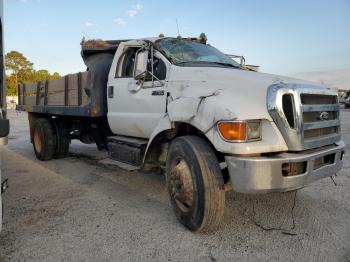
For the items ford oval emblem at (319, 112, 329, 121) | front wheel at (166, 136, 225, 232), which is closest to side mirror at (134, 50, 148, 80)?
front wheel at (166, 136, 225, 232)

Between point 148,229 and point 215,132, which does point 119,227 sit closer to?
point 148,229

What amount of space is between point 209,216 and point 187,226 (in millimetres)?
402

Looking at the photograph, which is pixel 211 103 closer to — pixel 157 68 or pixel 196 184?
pixel 196 184

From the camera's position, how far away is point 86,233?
3.61 metres

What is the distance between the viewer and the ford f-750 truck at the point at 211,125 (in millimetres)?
3211

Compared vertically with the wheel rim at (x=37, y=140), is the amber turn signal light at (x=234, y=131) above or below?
above

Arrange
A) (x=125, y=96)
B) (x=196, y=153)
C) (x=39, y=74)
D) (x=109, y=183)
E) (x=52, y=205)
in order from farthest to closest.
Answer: (x=39, y=74), (x=109, y=183), (x=125, y=96), (x=52, y=205), (x=196, y=153)

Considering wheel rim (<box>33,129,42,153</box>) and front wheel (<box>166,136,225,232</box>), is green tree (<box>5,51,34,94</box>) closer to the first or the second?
wheel rim (<box>33,129,42,153</box>)

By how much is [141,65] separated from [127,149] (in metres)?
1.20

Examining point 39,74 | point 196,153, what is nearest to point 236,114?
point 196,153

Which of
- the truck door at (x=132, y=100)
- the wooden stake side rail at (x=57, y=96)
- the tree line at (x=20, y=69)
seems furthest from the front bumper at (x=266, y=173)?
the tree line at (x=20, y=69)

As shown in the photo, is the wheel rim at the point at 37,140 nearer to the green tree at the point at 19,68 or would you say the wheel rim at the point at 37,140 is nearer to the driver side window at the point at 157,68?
the driver side window at the point at 157,68

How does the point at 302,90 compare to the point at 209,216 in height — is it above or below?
above

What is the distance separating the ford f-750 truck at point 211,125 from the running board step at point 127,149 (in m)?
0.01
